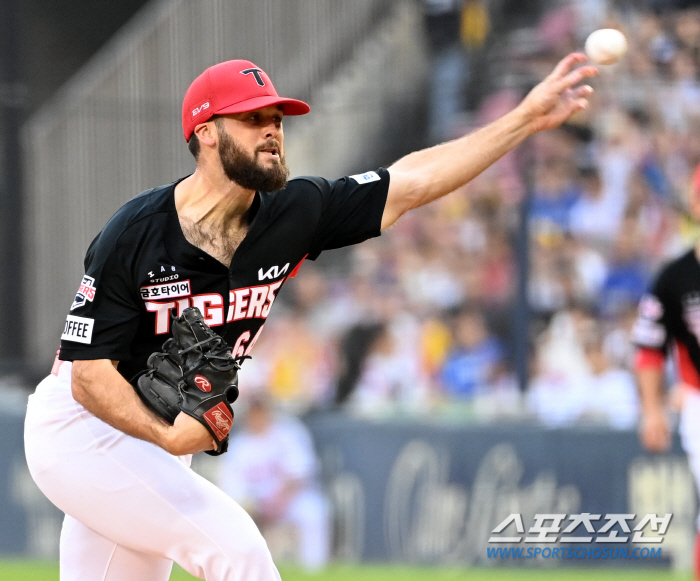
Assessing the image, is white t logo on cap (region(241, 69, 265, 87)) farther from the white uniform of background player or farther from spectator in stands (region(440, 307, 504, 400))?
the white uniform of background player

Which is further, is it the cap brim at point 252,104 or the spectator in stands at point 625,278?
the spectator in stands at point 625,278

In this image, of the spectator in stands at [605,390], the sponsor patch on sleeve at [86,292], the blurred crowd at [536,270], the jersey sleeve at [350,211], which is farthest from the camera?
the blurred crowd at [536,270]

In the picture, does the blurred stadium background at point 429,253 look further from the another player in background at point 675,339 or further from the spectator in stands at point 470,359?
the another player in background at point 675,339

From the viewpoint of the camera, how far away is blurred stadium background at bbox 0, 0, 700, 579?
366 inches

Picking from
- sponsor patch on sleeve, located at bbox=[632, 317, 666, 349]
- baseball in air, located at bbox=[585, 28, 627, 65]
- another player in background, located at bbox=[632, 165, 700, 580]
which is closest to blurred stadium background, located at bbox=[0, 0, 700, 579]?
another player in background, located at bbox=[632, 165, 700, 580]

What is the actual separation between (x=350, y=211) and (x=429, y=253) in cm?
653

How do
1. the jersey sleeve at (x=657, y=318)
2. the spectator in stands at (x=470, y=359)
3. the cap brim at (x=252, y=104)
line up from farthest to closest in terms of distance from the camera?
the spectator in stands at (x=470, y=359), the jersey sleeve at (x=657, y=318), the cap brim at (x=252, y=104)

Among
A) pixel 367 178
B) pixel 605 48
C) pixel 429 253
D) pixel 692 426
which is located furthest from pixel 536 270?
pixel 367 178

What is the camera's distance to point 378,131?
1248 cm

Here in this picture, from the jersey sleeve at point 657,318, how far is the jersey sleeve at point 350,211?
2656 millimetres

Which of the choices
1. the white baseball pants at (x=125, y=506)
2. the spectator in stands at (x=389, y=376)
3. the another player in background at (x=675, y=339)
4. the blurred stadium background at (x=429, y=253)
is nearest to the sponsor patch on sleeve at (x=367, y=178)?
the white baseball pants at (x=125, y=506)

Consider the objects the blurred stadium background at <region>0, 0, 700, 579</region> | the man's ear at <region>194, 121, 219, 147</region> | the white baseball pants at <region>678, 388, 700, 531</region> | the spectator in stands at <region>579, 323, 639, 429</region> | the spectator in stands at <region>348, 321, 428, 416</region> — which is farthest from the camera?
the spectator in stands at <region>348, 321, 428, 416</region>

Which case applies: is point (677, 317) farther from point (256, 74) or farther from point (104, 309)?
point (104, 309)

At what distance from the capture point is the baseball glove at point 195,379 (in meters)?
4.09
